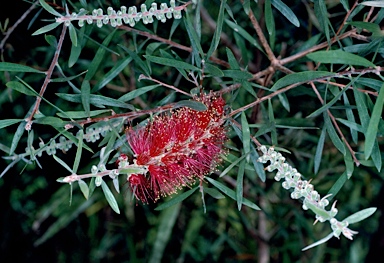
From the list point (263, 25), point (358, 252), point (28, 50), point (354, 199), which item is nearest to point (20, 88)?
point (28, 50)

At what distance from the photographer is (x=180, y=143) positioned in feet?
1.94

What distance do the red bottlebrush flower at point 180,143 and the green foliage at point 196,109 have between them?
0.02 m

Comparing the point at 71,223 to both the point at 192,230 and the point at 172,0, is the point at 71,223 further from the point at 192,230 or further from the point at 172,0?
the point at 172,0

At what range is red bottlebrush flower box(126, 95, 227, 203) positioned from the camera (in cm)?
59

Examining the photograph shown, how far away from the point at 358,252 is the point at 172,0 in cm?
101

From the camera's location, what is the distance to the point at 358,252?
4.46 feet

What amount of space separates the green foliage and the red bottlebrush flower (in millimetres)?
18

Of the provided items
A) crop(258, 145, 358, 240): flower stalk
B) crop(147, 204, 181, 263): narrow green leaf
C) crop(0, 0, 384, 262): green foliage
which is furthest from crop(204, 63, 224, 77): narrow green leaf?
crop(147, 204, 181, 263): narrow green leaf

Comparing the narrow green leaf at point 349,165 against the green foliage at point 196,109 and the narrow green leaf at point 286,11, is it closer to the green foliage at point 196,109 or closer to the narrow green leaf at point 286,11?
the green foliage at point 196,109

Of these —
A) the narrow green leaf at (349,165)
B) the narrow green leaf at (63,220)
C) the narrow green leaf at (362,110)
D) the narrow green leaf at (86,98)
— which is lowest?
the narrow green leaf at (63,220)

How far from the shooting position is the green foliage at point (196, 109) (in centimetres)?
65

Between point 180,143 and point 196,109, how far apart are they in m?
0.05

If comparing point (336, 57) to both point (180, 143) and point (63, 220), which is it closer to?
point (180, 143)

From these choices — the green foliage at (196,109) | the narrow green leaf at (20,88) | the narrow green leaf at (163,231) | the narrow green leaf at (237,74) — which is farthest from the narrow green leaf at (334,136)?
the narrow green leaf at (163,231)
